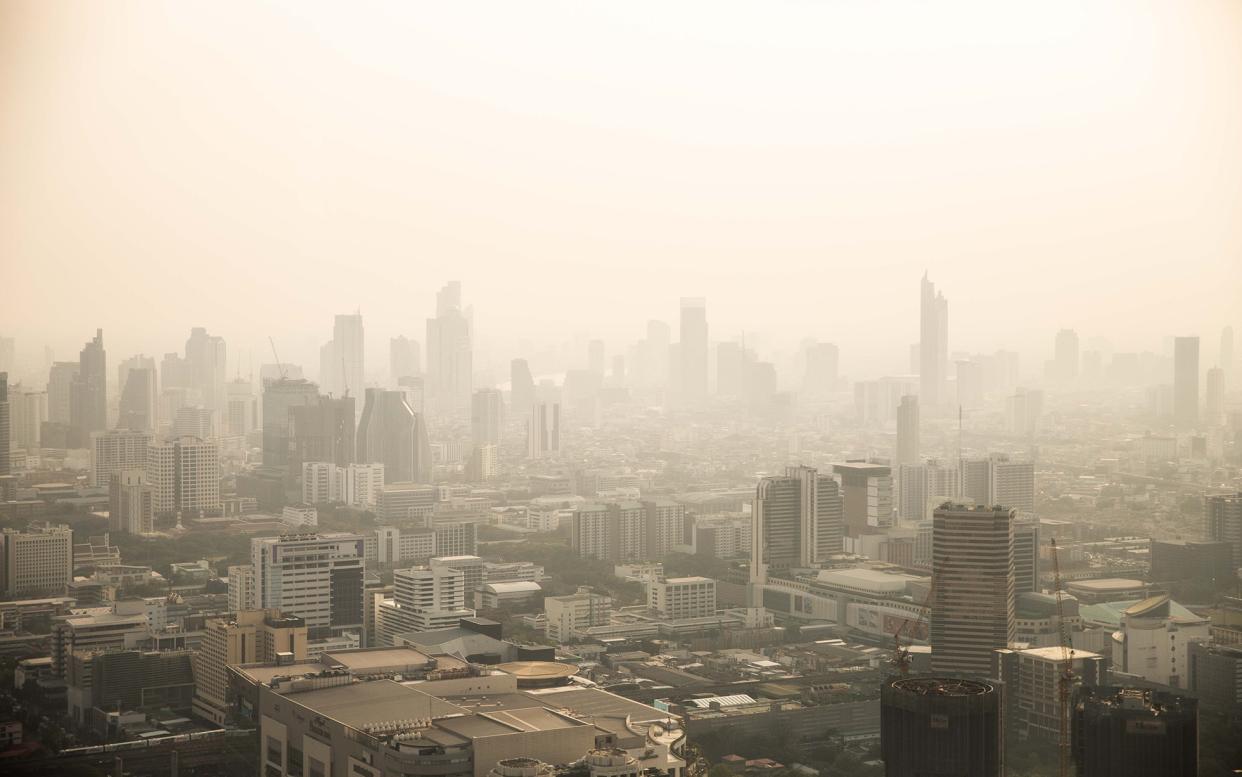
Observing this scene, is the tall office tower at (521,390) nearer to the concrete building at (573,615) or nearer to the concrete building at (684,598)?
the concrete building at (684,598)

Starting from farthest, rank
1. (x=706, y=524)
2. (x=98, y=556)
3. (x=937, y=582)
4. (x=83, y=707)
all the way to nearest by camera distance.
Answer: (x=706, y=524)
(x=98, y=556)
(x=937, y=582)
(x=83, y=707)

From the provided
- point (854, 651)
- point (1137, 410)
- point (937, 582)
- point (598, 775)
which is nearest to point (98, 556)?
point (854, 651)

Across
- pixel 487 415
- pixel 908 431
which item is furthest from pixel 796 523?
pixel 487 415

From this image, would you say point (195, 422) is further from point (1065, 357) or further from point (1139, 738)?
point (1139, 738)

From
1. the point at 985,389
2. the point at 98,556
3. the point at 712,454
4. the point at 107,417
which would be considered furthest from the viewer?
the point at 712,454

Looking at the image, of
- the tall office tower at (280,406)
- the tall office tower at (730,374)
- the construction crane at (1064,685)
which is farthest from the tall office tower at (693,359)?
the construction crane at (1064,685)

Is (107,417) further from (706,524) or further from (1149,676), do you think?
(1149,676)

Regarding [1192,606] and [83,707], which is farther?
[1192,606]
